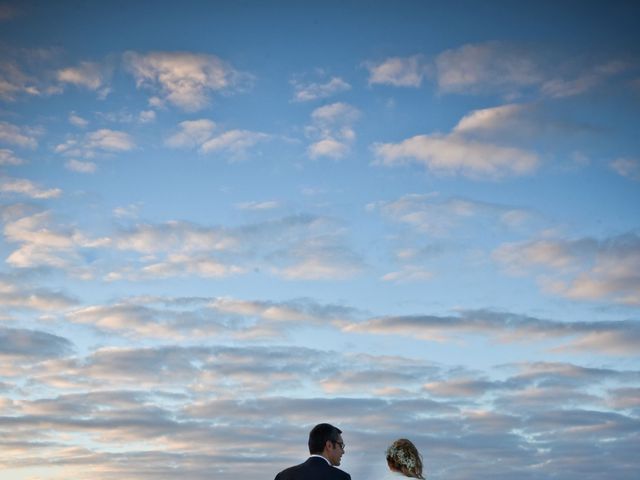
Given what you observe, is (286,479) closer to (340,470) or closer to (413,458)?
(340,470)

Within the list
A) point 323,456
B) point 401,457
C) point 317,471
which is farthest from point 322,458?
point 401,457

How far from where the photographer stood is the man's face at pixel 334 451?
18.2 meters

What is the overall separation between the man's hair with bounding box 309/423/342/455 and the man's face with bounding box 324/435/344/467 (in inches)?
3.0

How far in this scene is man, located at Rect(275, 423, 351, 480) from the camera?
59.2 feet

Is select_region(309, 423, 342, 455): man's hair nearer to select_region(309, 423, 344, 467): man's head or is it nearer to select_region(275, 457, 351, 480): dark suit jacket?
select_region(309, 423, 344, 467): man's head

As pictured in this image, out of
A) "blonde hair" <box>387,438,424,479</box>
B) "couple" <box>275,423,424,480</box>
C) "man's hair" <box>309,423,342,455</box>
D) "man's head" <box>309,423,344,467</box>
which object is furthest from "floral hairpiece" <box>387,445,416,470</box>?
"man's hair" <box>309,423,342,455</box>

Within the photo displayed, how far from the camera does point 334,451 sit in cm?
1820

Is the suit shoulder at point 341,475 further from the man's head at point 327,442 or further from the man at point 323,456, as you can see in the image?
the man's head at point 327,442

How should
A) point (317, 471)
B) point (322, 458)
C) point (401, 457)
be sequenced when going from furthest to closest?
point (401, 457), point (322, 458), point (317, 471)

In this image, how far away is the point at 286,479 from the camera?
60.3 feet

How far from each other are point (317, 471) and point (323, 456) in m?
0.31

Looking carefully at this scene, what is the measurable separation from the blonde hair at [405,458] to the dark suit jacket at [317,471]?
48.6 inches

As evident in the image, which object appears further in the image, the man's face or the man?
the man's face

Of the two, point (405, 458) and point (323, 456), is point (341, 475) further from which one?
point (405, 458)
